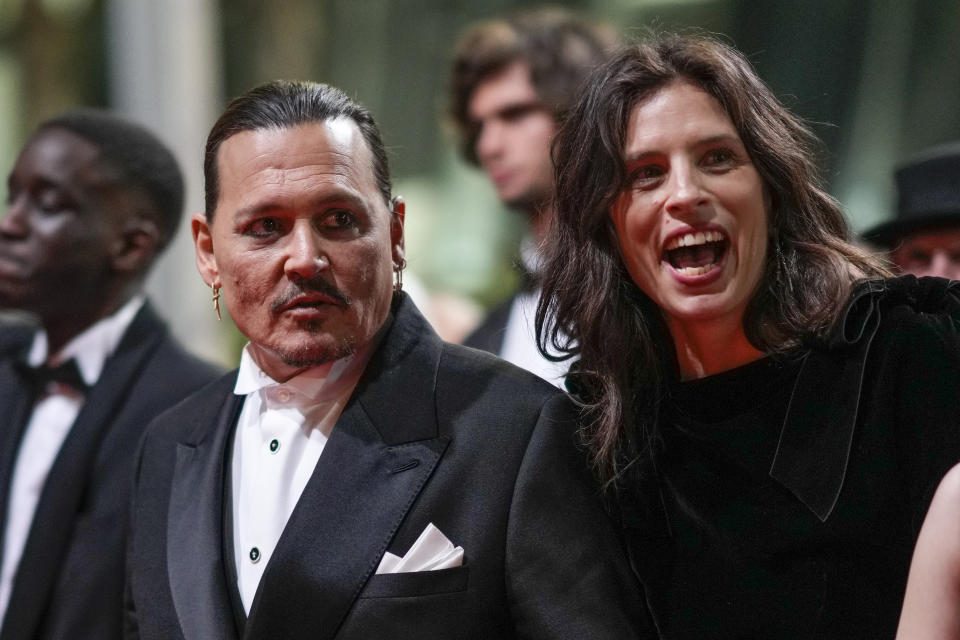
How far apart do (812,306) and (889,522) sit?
0.43m

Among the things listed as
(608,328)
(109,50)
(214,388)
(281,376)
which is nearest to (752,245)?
(608,328)

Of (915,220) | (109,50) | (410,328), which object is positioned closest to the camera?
(410,328)

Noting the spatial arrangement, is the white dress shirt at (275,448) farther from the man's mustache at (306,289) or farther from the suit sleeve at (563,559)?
the suit sleeve at (563,559)

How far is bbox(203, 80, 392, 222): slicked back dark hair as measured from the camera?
2.35m

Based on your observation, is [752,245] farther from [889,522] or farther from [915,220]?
[915,220]

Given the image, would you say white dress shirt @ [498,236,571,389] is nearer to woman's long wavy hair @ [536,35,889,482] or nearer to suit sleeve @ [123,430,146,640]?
woman's long wavy hair @ [536,35,889,482]

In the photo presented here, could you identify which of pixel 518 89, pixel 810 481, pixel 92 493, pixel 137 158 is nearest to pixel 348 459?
pixel 810 481

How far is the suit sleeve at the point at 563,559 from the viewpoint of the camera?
2.15m

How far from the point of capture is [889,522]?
2113 mm

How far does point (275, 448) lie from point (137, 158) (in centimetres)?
131

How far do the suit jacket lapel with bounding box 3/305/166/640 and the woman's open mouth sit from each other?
5.00 feet

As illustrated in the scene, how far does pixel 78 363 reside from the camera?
3.20 metres

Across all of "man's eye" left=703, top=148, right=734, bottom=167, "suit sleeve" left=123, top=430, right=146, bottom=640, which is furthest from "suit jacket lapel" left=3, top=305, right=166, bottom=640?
"man's eye" left=703, top=148, right=734, bottom=167

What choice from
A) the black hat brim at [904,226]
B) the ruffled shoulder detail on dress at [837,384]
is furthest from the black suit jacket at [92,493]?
the black hat brim at [904,226]
